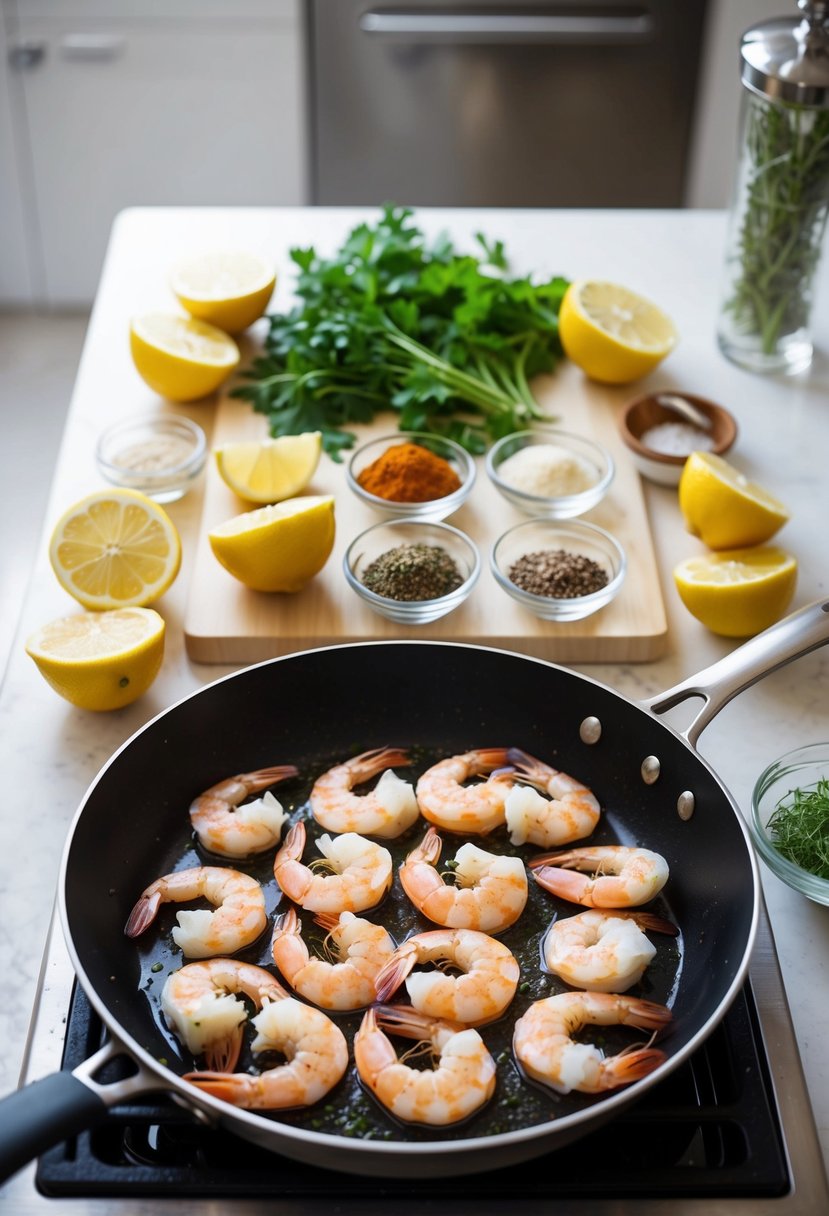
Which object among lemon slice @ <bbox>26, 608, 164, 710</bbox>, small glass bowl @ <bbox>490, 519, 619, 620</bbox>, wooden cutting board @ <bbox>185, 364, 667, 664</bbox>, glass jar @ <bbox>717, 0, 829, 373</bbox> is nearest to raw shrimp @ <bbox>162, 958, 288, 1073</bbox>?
lemon slice @ <bbox>26, 608, 164, 710</bbox>

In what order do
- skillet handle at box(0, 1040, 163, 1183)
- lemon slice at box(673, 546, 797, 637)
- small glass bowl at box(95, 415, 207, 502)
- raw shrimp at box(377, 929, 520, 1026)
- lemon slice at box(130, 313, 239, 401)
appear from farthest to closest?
lemon slice at box(130, 313, 239, 401), small glass bowl at box(95, 415, 207, 502), lemon slice at box(673, 546, 797, 637), raw shrimp at box(377, 929, 520, 1026), skillet handle at box(0, 1040, 163, 1183)

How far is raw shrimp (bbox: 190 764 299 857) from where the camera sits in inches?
47.4

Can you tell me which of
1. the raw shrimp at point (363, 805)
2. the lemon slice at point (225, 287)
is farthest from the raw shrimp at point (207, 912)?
the lemon slice at point (225, 287)

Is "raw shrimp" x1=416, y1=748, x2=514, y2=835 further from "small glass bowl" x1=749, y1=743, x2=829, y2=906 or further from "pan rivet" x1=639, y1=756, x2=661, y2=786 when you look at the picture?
"small glass bowl" x1=749, y1=743, x2=829, y2=906

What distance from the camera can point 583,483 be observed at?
1640mm

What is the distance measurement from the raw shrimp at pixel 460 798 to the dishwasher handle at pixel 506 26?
2280 mm

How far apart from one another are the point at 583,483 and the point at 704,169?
192 centimetres

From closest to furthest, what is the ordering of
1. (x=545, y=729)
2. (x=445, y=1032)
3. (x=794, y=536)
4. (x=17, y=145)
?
(x=445, y=1032) → (x=545, y=729) → (x=794, y=536) → (x=17, y=145)

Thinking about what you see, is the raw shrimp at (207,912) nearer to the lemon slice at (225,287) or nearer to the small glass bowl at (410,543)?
the small glass bowl at (410,543)

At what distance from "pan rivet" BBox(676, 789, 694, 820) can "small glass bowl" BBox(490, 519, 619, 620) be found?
31 centimetres

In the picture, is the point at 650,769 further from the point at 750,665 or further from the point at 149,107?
the point at 149,107

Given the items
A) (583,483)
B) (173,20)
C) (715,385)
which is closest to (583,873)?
(583,483)

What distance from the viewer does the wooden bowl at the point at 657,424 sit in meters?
1.67

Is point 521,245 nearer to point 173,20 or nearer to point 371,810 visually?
point 371,810
